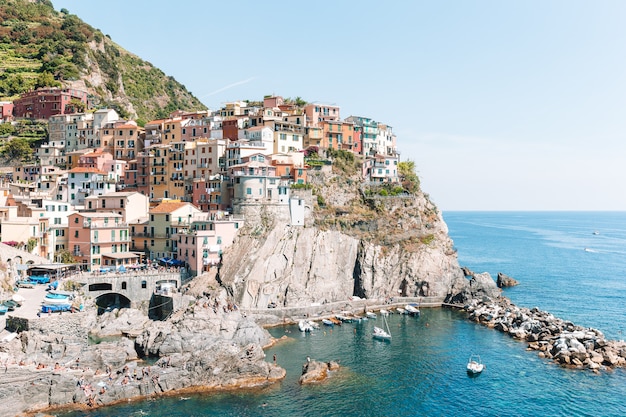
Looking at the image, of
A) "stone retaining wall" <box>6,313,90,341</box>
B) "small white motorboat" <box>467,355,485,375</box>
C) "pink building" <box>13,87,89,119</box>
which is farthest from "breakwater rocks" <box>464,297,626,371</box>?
"pink building" <box>13,87,89,119</box>

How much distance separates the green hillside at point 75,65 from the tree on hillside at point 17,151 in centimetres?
2264

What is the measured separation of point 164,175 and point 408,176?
1789 inches

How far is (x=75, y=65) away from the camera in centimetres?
13112

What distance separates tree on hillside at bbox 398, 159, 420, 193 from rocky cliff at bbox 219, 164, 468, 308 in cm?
298

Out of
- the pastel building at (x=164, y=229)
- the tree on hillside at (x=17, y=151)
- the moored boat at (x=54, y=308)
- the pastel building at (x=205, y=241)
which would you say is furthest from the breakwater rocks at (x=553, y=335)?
the tree on hillside at (x=17, y=151)

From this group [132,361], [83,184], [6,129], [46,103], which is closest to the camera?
[132,361]

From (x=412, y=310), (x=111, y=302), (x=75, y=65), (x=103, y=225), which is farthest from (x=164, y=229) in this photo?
(x=75, y=65)

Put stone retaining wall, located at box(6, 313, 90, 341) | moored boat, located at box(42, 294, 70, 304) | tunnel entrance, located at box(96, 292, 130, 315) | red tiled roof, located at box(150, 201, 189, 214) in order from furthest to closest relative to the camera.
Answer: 1. red tiled roof, located at box(150, 201, 189, 214)
2. tunnel entrance, located at box(96, 292, 130, 315)
3. moored boat, located at box(42, 294, 70, 304)
4. stone retaining wall, located at box(6, 313, 90, 341)

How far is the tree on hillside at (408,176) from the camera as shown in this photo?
9806 cm

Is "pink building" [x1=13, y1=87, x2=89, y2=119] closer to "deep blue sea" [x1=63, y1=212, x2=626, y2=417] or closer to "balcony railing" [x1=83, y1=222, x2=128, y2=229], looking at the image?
"balcony railing" [x1=83, y1=222, x2=128, y2=229]

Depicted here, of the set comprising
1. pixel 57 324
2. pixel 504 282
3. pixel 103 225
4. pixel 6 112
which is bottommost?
pixel 504 282

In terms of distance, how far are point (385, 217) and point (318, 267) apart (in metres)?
16.6

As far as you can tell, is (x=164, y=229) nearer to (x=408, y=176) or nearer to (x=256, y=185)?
(x=256, y=185)

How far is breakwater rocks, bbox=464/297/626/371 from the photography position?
5778cm
